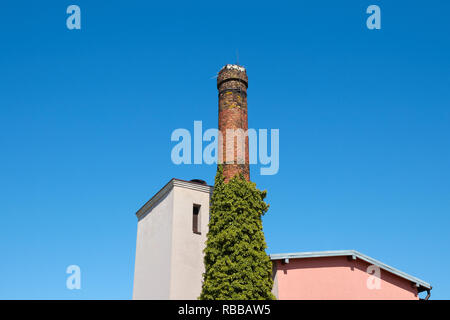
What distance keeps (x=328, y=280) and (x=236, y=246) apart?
4.40 metres

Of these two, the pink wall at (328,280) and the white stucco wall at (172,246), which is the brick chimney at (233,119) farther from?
the pink wall at (328,280)

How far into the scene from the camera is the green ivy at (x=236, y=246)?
20406mm

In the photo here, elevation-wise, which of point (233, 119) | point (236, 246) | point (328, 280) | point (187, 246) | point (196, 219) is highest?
point (233, 119)

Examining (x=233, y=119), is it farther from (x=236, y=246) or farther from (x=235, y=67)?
(x=236, y=246)

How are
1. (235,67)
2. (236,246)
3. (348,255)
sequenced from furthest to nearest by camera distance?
(235,67) < (348,255) < (236,246)

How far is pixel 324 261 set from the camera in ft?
71.7

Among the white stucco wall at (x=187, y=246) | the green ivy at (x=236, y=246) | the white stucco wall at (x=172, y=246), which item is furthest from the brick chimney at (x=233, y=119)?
the white stucco wall at (x=187, y=246)

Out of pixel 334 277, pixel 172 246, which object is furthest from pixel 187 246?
pixel 334 277

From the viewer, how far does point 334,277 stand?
21.6m
